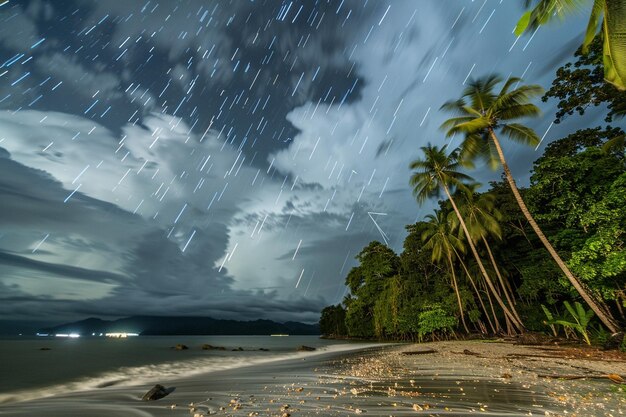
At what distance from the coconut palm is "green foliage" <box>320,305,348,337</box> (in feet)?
233

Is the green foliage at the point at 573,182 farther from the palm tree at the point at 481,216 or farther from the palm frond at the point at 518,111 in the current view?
the palm tree at the point at 481,216

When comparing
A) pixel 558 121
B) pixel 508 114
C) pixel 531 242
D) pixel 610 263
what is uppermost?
pixel 508 114

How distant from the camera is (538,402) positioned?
5.18 m

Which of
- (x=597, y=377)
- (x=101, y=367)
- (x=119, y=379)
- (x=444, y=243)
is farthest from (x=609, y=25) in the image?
(x=101, y=367)

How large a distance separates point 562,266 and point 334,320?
68.8 metres

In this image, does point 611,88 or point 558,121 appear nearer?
point 611,88

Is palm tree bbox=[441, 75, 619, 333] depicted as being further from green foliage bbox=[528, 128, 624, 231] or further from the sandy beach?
the sandy beach

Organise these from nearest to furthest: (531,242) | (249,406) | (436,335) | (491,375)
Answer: (249,406) → (491,375) → (531,242) → (436,335)

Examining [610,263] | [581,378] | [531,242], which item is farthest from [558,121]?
[581,378]

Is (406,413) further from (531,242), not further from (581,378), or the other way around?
(531,242)

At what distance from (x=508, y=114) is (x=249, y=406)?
21.8m

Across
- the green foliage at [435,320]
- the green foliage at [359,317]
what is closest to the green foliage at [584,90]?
the green foliage at [435,320]

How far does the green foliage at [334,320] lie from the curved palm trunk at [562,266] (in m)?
60.0

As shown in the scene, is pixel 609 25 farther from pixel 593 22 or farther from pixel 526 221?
pixel 526 221
